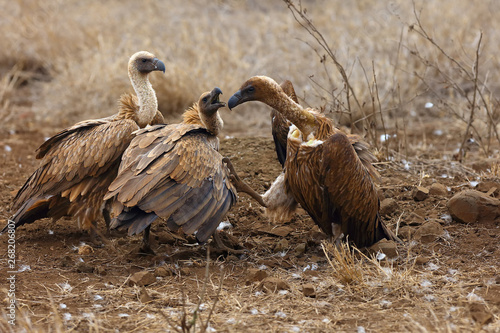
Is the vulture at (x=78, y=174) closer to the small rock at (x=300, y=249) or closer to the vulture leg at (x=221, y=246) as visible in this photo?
the vulture leg at (x=221, y=246)

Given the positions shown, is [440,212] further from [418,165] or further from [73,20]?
[73,20]

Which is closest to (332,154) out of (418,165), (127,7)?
(418,165)

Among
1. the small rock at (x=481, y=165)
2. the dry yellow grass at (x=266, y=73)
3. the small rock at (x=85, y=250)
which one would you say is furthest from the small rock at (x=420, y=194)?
the small rock at (x=85, y=250)

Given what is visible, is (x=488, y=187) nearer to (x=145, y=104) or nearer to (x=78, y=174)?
(x=145, y=104)

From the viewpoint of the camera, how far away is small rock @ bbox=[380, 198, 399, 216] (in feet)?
17.3

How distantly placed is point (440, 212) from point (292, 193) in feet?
4.54

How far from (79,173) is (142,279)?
1.15m

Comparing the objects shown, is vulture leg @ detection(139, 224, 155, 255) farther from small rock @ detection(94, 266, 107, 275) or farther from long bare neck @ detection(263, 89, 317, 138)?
long bare neck @ detection(263, 89, 317, 138)

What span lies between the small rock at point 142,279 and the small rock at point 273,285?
0.71 metres

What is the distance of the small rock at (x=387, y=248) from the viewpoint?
452cm

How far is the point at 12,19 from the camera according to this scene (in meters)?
11.6

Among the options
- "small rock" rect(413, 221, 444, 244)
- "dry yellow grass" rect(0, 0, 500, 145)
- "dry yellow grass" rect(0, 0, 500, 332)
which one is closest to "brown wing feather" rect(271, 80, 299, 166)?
"dry yellow grass" rect(0, 0, 500, 332)

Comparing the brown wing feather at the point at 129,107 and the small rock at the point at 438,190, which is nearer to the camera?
the brown wing feather at the point at 129,107

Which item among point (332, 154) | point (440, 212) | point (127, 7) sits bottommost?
point (440, 212)
